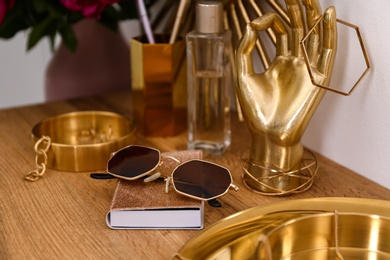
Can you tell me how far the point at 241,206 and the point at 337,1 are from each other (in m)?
0.25

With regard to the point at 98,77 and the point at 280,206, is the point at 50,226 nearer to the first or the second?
the point at 280,206

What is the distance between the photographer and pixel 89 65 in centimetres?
109

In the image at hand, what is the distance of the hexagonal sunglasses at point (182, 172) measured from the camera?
63 cm

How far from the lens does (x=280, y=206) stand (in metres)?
0.62

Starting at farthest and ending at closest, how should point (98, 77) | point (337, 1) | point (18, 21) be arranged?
point (98, 77) < point (18, 21) < point (337, 1)

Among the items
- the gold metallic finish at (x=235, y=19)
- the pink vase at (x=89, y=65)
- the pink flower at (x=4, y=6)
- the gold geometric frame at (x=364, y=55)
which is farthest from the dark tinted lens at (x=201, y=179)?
the pink vase at (x=89, y=65)

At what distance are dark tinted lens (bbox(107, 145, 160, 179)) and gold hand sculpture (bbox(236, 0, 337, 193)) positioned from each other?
0.36 feet

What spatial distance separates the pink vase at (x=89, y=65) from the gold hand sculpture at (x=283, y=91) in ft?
1.52

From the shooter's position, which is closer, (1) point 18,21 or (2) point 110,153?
(2) point 110,153

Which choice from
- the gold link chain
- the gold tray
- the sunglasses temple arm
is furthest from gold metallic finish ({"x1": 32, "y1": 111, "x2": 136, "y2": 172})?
the gold tray

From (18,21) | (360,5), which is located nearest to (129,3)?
(18,21)

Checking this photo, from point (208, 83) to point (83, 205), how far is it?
23 cm

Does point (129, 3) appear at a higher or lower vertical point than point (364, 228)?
higher

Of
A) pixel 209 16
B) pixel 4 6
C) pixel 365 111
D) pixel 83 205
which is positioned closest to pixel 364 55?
pixel 365 111
